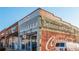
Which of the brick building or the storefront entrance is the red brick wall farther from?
the storefront entrance

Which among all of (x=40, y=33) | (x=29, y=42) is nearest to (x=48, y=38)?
(x=40, y=33)

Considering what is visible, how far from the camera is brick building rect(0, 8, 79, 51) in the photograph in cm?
203

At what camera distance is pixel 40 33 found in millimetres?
2027

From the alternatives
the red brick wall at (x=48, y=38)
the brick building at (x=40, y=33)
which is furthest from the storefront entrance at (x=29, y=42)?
the red brick wall at (x=48, y=38)

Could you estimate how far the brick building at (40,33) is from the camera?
2029 millimetres

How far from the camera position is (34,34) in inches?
80.0

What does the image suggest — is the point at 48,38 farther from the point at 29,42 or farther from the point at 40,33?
the point at 29,42

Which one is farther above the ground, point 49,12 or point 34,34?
point 49,12

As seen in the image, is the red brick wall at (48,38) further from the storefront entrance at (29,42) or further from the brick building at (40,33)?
the storefront entrance at (29,42)

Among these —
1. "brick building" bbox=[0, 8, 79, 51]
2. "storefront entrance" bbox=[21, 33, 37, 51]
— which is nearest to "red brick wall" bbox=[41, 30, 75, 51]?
"brick building" bbox=[0, 8, 79, 51]
